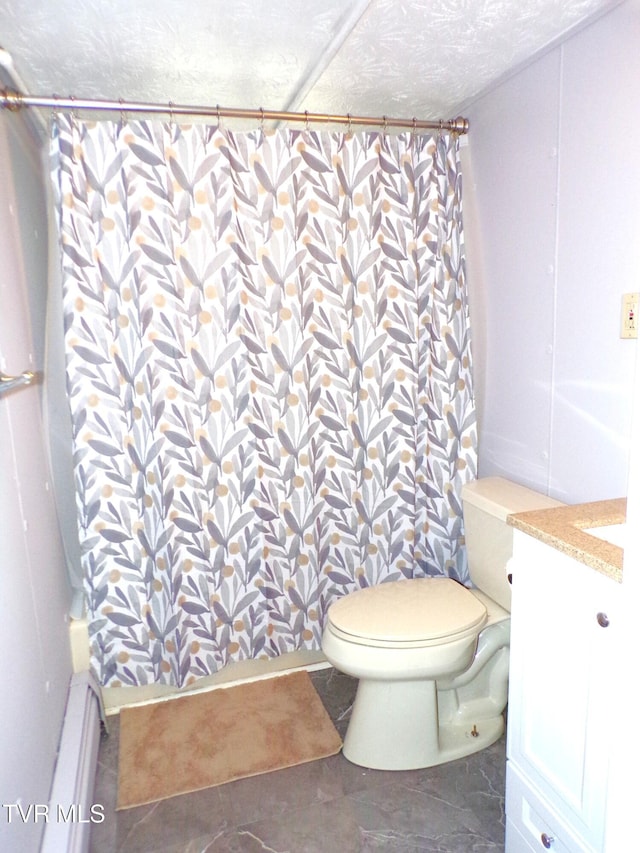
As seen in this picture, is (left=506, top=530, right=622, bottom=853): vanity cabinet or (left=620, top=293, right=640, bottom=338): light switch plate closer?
(left=506, top=530, right=622, bottom=853): vanity cabinet

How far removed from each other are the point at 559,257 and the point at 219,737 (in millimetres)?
1843

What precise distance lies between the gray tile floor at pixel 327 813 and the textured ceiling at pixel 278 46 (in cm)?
205

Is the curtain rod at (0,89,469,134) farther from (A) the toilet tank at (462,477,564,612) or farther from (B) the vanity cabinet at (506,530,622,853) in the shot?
(B) the vanity cabinet at (506,530,622,853)

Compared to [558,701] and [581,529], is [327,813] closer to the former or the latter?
[558,701]

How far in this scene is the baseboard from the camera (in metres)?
1.34

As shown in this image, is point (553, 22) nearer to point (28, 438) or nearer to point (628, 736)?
point (628, 736)

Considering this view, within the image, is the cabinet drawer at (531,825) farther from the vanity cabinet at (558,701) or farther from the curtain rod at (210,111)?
the curtain rod at (210,111)

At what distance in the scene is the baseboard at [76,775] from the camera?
1.34 meters

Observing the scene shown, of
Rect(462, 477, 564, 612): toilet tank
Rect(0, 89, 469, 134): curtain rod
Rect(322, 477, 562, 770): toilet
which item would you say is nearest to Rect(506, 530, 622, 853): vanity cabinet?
Rect(322, 477, 562, 770): toilet

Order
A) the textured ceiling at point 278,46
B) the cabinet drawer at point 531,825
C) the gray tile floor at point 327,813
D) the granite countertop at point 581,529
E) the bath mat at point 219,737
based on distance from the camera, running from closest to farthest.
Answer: the granite countertop at point 581,529
the cabinet drawer at point 531,825
the textured ceiling at point 278,46
the gray tile floor at point 327,813
the bath mat at point 219,737

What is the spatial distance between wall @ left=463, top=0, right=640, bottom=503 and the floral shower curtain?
101mm

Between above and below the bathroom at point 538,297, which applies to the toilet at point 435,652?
below

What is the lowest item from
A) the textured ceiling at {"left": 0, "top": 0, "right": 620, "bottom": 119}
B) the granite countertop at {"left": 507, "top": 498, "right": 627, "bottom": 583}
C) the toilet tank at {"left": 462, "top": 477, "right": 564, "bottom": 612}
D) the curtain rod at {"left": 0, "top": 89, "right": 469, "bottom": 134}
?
the toilet tank at {"left": 462, "top": 477, "right": 564, "bottom": 612}

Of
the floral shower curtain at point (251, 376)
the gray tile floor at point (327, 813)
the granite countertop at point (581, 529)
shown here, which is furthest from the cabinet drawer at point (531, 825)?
the floral shower curtain at point (251, 376)
